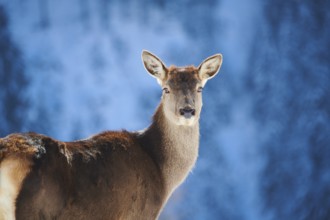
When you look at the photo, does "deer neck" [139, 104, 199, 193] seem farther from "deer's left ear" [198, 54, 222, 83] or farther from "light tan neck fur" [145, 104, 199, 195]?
"deer's left ear" [198, 54, 222, 83]

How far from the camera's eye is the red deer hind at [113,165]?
6.22 m

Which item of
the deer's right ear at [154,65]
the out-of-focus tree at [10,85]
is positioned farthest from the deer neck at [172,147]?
the out-of-focus tree at [10,85]

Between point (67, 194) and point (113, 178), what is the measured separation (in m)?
0.85

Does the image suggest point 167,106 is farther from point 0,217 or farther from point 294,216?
point 294,216

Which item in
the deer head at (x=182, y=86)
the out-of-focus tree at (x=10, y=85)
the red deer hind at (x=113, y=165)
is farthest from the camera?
the out-of-focus tree at (x=10, y=85)

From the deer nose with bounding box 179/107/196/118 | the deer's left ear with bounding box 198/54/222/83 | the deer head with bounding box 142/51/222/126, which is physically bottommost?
the deer nose with bounding box 179/107/196/118

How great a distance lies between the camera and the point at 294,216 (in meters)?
19.5

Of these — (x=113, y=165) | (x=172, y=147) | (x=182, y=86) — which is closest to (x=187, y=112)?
(x=182, y=86)

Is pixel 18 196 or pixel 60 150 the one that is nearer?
pixel 18 196

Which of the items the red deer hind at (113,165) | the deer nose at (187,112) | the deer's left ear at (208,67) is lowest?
the red deer hind at (113,165)

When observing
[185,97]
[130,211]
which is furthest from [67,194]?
[185,97]

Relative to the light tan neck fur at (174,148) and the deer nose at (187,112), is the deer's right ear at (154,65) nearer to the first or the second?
the light tan neck fur at (174,148)

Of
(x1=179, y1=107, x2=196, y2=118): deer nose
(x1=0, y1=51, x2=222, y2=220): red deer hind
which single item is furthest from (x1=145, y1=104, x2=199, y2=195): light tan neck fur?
(x1=179, y1=107, x2=196, y2=118): deer nose

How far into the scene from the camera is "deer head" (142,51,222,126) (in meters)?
8.53
